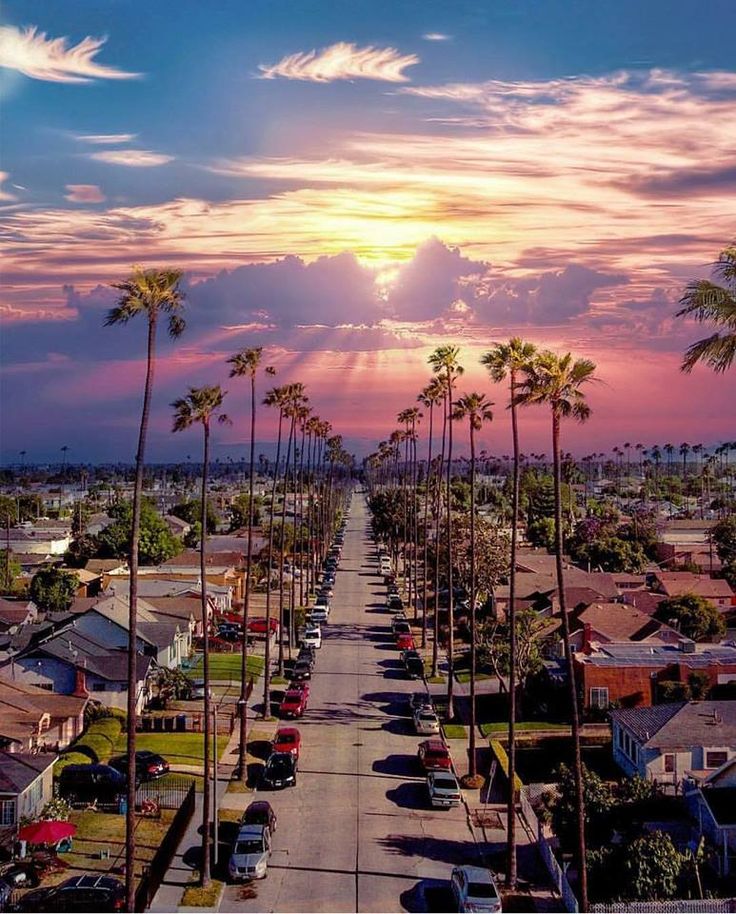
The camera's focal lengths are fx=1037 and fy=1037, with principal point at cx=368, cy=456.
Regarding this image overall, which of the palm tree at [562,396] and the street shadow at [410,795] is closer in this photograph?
the palm tree at [562,396]

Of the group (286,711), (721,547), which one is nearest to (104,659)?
(286,711)

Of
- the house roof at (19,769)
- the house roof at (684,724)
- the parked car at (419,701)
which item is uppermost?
the house roof at (684,724)

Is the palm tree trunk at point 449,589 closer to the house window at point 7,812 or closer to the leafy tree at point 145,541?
the house window at point 7,812

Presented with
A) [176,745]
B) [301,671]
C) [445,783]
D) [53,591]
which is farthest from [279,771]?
[53,591]

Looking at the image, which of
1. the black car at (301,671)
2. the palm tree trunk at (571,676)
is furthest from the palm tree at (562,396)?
the black car at (301,671)

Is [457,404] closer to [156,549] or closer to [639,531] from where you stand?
[156,549]

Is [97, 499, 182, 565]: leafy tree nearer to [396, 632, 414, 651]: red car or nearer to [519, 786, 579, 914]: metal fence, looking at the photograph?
[396, 632, 414, 651]: red car

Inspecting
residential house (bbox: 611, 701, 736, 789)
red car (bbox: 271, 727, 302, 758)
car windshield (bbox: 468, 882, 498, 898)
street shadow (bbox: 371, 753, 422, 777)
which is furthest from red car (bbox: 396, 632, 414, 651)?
car windshield (bbox: 468, 882, 498, 898)
